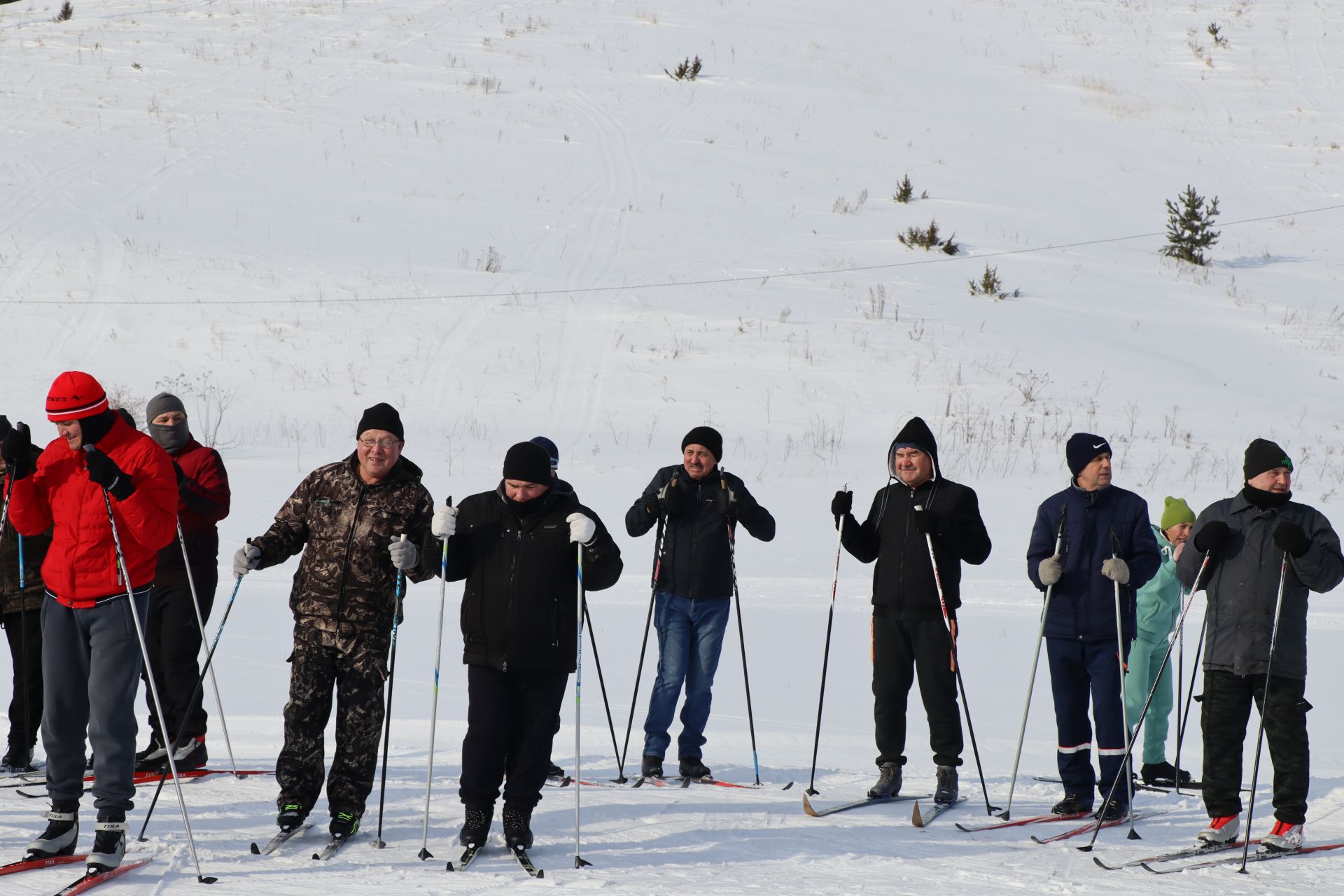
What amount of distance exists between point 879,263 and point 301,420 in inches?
452

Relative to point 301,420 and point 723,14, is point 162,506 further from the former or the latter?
point 723,14

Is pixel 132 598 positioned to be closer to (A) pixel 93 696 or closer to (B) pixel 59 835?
(A) pixel 93 696

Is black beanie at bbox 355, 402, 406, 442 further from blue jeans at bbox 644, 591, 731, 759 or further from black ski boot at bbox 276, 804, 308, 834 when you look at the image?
blue jeans at bbox 644, 591, 731, 759

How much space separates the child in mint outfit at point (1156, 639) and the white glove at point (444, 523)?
165 inches

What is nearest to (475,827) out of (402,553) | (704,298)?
(402,553)

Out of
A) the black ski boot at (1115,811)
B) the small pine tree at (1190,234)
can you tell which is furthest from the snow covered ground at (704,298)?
the small pine tree at (1190,234)

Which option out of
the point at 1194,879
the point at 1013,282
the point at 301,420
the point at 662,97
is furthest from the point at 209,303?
the point at 1194,879

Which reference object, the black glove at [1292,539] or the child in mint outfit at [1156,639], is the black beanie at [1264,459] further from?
the child in mint outfit at [1156,639]

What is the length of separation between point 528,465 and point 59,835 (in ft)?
7.48

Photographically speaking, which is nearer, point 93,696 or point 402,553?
point 93,696

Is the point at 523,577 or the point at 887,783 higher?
the point at 523,577

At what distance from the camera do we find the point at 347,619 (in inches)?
205

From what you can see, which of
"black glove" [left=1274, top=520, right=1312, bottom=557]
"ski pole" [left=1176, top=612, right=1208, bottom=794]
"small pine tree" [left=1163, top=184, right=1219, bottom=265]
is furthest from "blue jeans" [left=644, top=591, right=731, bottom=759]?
"small pine tree" [left=1163, top=184, right=1219, bottom=265]

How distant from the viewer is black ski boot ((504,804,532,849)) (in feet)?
16.8
